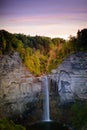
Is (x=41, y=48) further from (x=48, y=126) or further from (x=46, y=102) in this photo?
(x=48, y=126)

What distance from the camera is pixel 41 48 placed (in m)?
8.41

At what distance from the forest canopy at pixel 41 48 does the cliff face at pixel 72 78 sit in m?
0.19

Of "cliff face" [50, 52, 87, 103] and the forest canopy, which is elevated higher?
the forest canopy

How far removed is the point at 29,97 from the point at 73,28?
2.15 metres

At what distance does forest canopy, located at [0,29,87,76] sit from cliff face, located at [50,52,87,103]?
188 millimetres

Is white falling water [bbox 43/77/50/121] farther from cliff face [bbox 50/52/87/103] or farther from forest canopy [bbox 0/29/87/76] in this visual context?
forest canopy [bbox 0/29/87/76]

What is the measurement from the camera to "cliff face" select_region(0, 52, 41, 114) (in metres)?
8.38

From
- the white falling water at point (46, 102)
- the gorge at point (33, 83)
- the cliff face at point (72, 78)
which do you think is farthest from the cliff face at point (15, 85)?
the cliff face at point (72, 78)

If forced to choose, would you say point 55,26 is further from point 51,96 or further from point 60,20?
point 51,96

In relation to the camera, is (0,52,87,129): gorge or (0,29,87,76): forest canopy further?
(0,52,87,129): gorge

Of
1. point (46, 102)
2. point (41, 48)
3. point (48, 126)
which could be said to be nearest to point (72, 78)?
point (46, 102)

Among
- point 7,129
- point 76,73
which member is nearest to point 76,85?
point 76,73

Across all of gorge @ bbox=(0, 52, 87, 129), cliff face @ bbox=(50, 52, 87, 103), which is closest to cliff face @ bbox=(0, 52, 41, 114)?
gorge @ bbox=(0, 52, 87, 129)

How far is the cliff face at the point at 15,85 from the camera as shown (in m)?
8.38
